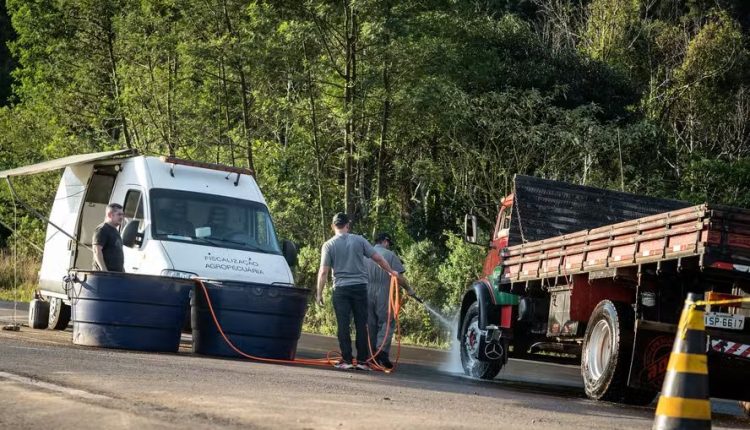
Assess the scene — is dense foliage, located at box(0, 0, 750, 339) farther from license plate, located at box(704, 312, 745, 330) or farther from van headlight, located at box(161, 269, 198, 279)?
license plate, located at box(704, 312, 745, 330)

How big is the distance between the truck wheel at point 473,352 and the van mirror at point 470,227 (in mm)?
865

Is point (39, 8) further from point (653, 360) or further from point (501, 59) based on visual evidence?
point (653, 360)

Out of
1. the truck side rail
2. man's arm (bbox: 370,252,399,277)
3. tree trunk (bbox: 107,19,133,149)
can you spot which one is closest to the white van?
man's arm (bbox: 370,252,399,277)

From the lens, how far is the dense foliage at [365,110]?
2739cm

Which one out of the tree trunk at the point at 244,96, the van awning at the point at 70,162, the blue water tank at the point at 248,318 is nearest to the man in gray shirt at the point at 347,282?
the blue water tank at the point at 248,318

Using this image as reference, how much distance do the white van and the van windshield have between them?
0.01 metres

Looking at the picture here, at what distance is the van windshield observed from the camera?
55.7 ft

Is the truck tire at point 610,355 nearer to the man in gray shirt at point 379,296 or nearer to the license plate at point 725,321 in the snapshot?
the license plate at point 725,321

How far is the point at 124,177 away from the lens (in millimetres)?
18188

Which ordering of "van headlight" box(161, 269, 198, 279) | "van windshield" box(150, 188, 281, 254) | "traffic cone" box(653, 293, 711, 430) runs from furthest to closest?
"van windshield" box(150, 188, 281, 254), "van headlight" box(161, 269, 198, 279), "traffic cone" box(653, 293, 711, 430)

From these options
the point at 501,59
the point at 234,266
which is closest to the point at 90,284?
the point at 234,266

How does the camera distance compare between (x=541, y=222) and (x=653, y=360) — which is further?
(x=541, y=222)

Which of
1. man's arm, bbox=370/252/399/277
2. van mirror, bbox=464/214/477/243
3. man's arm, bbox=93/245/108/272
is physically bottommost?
man's arm, bbox=93/245/108/272

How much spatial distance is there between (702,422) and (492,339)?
7930 millimetres
